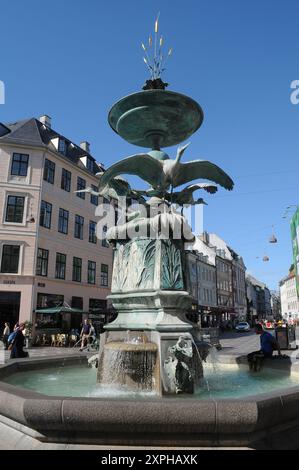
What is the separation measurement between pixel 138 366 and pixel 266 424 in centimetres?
276

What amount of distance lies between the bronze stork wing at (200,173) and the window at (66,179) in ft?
87.0

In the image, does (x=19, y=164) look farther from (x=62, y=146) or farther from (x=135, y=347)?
(x=135, y=347)

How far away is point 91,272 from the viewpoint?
37.2 m

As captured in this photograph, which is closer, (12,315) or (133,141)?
(133,141)

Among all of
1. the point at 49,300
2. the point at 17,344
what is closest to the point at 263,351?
the point at 17,344

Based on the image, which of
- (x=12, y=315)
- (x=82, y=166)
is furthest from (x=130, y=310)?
(x=82, y=166)

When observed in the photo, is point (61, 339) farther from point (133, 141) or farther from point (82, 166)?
point (133, 141)

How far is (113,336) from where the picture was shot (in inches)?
311

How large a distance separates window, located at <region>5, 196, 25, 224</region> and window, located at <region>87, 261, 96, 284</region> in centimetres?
940

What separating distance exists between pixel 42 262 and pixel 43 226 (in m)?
2.88

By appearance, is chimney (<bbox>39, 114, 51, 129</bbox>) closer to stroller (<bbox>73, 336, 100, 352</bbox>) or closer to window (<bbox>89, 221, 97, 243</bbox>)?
window (<bbox>89, 221, 97, 243</bbox>)

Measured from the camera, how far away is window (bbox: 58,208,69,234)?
33.4m

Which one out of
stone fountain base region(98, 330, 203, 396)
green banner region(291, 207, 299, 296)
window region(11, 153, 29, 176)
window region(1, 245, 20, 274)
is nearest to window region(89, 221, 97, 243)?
window region(11, 153, 29, 176)

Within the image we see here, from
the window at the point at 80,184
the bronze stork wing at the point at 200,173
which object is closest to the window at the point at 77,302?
the window at the point at 80,184
